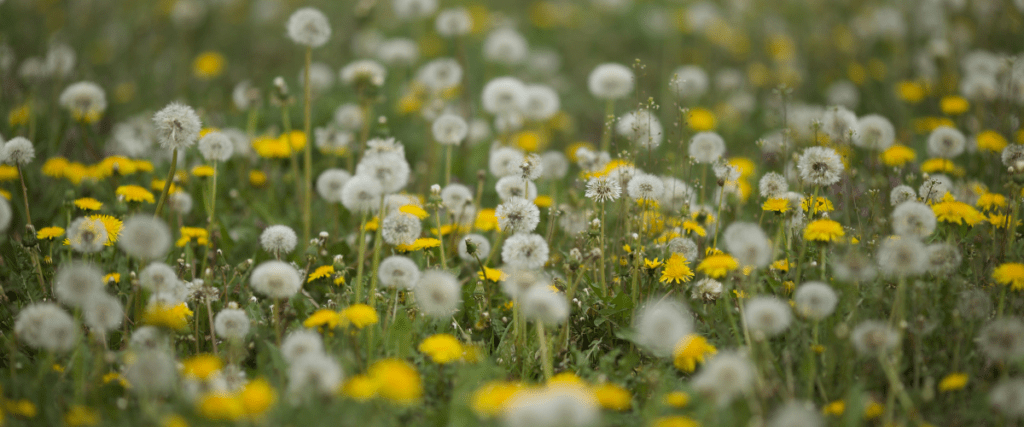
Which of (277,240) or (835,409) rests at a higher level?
(277,240)

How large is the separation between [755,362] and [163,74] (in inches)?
211

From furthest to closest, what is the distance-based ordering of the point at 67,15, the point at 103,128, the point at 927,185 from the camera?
the point at 67,15
the point at 103,128
the point at 927,185

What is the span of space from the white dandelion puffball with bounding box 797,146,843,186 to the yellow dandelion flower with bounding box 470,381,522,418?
1.43 metres

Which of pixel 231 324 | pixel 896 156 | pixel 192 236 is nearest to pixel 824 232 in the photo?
pixel 896 156

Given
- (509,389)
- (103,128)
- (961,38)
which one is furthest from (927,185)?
(103,128)

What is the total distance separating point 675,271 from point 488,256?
85 centimetres

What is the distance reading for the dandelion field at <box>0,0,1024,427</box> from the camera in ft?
6.05

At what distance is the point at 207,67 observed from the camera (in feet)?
18.1

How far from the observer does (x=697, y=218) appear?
2.99 metres

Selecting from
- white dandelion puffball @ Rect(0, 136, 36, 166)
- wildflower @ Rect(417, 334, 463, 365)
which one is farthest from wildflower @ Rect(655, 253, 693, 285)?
white dandelion puffball @ Rect(0, 136, 36, 166)

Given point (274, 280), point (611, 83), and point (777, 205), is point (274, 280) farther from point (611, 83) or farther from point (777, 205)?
point (611, 83)

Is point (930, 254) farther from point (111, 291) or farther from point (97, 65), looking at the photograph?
point (97, 65)

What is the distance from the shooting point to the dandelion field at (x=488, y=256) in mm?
1843

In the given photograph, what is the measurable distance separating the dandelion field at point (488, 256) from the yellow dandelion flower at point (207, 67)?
0.04 metres
